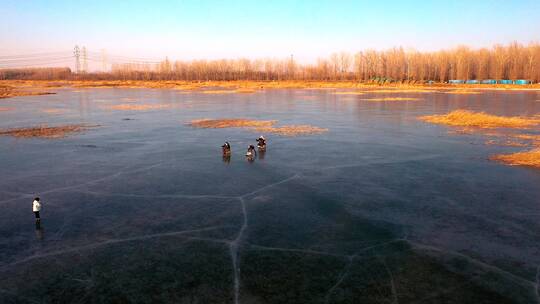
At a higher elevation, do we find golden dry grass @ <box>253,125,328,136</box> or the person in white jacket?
golden dry grass @ <box>253,125,328,136</box>

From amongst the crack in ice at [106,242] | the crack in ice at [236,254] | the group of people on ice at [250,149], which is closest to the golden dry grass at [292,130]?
the group of people on ice at [250,149]

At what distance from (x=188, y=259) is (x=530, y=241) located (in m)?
8.47

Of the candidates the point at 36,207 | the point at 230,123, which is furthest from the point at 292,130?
the point at 36,207

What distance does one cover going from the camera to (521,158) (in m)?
18.2

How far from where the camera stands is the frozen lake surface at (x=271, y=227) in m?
7.94

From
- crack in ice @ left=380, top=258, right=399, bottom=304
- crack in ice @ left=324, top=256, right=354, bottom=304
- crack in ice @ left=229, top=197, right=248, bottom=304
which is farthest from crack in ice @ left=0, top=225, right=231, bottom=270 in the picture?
crack in ice @ left=380, top=258, right=399, bottom=304

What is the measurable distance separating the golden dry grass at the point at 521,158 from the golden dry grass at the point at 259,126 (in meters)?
11.7

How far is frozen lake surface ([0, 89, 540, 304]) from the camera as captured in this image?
794 centimetres

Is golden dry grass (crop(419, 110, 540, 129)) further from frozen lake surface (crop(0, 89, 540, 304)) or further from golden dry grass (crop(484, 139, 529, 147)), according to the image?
frozen lake surface (crop(0, 89, 540, 304))

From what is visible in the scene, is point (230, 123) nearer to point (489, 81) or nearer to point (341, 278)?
point (341, 278)

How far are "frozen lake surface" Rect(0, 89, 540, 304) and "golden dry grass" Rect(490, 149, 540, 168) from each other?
84 cm

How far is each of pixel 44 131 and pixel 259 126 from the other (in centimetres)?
1555

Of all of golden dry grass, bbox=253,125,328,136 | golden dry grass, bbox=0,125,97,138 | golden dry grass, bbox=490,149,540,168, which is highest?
golden dry grass, bbox=0,125,97,138

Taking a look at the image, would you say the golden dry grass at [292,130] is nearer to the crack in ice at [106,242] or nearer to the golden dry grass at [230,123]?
the golden dry grass at [230,123]
